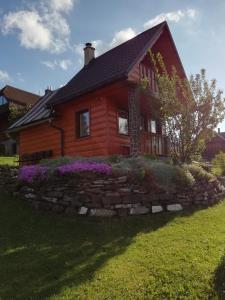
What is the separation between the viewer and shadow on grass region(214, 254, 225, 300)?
5101 mm

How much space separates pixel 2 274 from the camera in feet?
18.7

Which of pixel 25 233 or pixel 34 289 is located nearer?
pixel 34 289

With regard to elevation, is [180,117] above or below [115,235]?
above

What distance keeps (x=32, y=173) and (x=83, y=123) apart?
4628mm

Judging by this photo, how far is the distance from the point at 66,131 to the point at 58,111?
103 centimetres

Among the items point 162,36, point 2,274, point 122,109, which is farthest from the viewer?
point 162,36

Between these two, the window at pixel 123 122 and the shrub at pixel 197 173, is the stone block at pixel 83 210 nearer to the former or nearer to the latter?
the shrub at pixel 197 173

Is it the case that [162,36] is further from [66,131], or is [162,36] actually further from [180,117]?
[66,131]

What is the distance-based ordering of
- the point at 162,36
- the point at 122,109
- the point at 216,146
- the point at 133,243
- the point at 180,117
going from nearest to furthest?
the point at 133,243 < the point at 180,117 < the point at 122,109 < the point at 162,36 < the point at 216,146

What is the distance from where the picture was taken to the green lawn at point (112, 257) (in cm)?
518

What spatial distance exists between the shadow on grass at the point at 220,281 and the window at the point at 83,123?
9061 mm

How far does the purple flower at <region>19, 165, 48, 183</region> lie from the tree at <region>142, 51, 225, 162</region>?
4889 millimetres

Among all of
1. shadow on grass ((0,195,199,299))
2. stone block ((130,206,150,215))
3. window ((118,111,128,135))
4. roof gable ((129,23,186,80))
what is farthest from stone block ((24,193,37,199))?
roof gable ((129,23,186,80))

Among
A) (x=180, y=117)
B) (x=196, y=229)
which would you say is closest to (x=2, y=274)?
(x=196, y=229)
